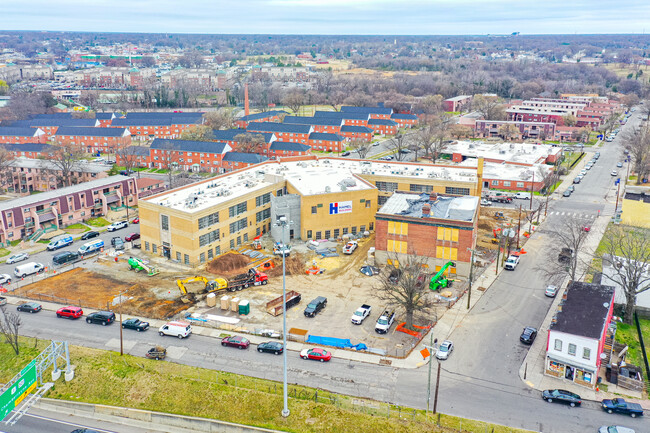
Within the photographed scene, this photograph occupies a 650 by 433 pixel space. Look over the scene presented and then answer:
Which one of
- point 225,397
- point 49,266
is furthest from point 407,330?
point 49,266

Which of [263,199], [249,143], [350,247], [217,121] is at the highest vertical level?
[217,121]

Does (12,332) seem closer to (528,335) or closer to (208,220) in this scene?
(208,220)

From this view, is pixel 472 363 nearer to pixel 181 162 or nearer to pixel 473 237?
pixel 473 237

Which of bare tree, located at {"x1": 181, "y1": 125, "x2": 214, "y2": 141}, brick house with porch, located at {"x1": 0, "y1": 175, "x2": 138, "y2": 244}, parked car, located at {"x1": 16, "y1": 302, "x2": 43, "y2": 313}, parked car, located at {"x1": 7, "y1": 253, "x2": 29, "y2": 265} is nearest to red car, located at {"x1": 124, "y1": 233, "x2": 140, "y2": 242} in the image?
parked car, located at {"x1": 7, "y1": 253, "x2": 29, "y2": 265}

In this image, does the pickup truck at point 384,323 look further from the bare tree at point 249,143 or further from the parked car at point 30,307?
the bare tree at point 249,143

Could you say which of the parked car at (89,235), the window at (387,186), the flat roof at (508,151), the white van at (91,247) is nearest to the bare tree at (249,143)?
the flat roof at (508,151)

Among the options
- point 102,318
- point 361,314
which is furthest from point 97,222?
point 361,314

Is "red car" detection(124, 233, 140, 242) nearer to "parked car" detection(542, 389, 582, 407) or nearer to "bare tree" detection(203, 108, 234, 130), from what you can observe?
"parked car" detection(542, 389, 582, 407)
